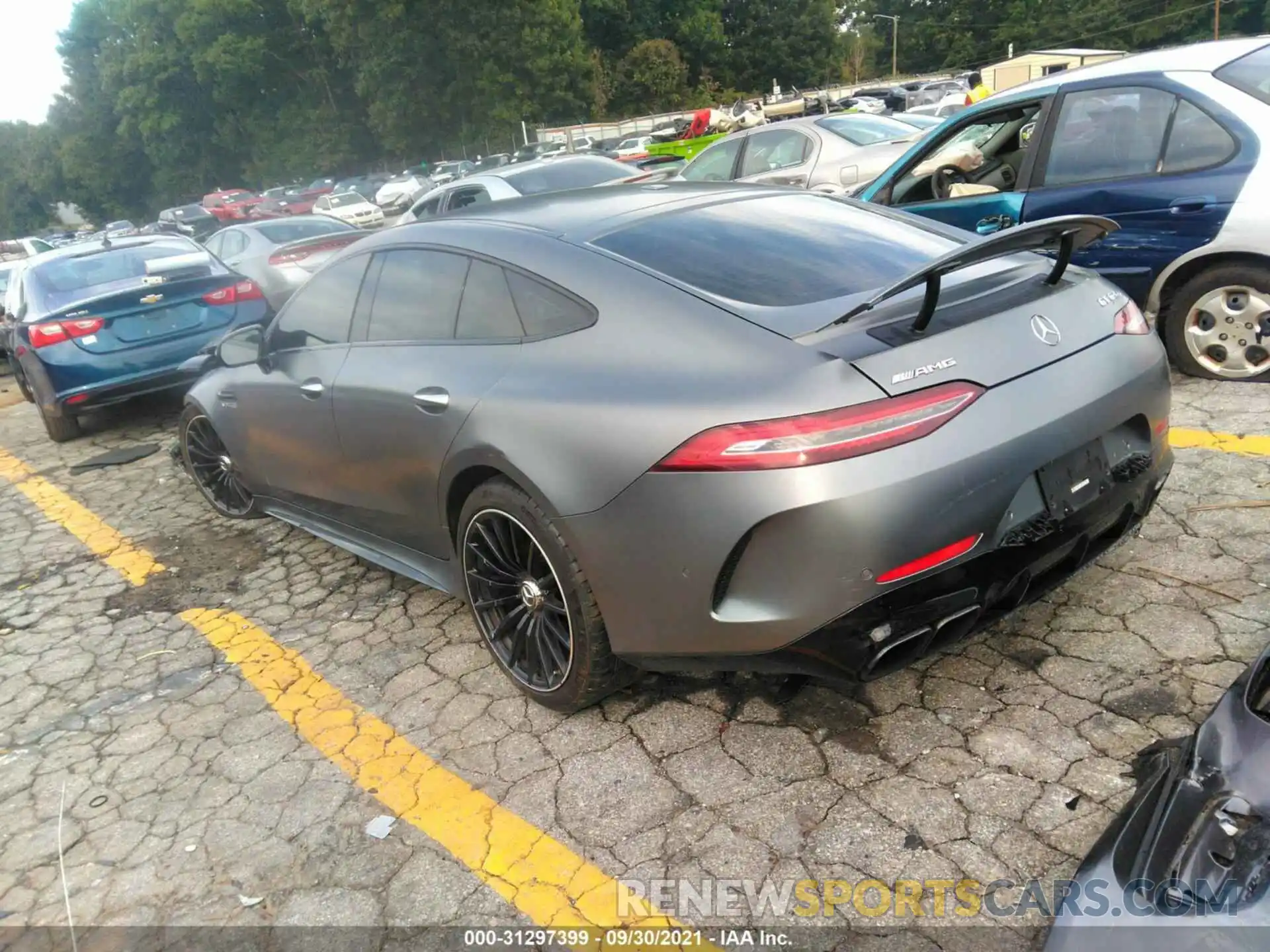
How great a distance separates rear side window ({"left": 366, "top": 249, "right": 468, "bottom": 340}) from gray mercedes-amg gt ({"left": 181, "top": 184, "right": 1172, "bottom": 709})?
1cm

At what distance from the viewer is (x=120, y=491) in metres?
6.30

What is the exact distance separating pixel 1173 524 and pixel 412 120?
62.4 m

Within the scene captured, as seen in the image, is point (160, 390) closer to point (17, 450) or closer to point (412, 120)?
point (17, 450)

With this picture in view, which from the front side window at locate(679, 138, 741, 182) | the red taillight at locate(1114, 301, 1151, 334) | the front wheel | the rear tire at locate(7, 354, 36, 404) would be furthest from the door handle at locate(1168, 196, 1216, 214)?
the rear tire at locate(7, 354, 36, 404)

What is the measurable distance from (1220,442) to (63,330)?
755cm

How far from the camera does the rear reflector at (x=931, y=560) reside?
7.32 feet

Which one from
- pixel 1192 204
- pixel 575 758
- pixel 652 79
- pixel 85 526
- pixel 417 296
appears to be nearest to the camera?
pixel 575 758

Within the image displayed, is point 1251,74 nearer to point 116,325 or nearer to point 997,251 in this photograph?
point 997,251

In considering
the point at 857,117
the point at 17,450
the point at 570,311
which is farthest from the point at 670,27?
the point at 570,311

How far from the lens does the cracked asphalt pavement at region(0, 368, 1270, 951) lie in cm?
235

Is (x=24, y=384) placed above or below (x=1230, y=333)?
below

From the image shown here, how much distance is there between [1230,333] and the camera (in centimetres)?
460

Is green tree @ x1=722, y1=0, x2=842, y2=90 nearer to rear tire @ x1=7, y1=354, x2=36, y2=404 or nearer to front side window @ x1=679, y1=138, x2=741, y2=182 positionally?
front side window @ x1=679, y1=138, x2=741, y2=182

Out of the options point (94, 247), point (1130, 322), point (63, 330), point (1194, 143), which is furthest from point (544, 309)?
point (94, 247)
